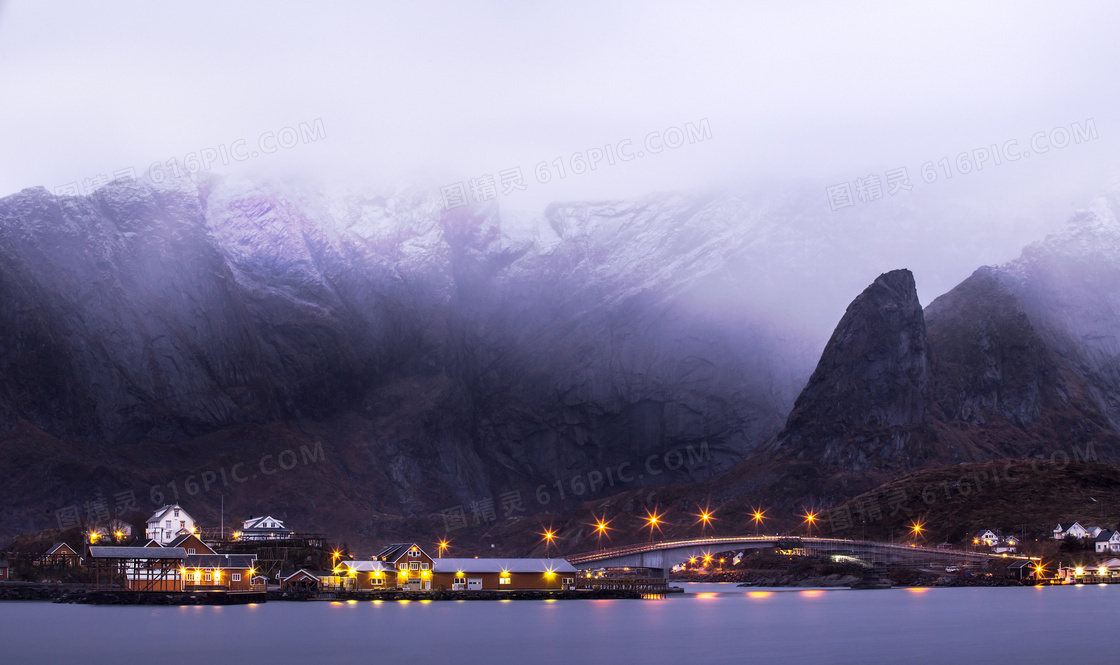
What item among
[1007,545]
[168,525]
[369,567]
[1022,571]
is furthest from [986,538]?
[168,525]

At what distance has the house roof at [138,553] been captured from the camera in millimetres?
134375

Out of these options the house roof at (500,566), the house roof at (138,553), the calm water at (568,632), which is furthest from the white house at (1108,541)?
the house roof at (138,553)

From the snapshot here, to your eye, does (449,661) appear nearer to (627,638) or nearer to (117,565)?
(627,638)

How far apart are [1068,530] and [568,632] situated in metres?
115

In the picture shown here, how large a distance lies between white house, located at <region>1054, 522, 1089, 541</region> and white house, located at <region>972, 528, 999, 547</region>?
8.91 metres

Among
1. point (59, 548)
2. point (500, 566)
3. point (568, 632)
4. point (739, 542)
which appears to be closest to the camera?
point (568, 632)

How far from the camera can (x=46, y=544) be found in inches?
6555

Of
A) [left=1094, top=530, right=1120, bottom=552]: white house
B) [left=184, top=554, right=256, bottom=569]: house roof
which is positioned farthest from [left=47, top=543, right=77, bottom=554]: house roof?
[left=1094, top=530, right=1120, bottom=552]: white house

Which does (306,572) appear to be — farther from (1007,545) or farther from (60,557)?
(1007,545)

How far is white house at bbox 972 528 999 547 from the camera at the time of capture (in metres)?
188

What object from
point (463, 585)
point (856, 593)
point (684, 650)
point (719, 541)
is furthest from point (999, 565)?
point (684, 650)

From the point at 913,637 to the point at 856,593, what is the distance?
247 ft

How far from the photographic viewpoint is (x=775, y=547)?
184 meters

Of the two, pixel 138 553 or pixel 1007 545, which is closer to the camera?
pixel 138 553
